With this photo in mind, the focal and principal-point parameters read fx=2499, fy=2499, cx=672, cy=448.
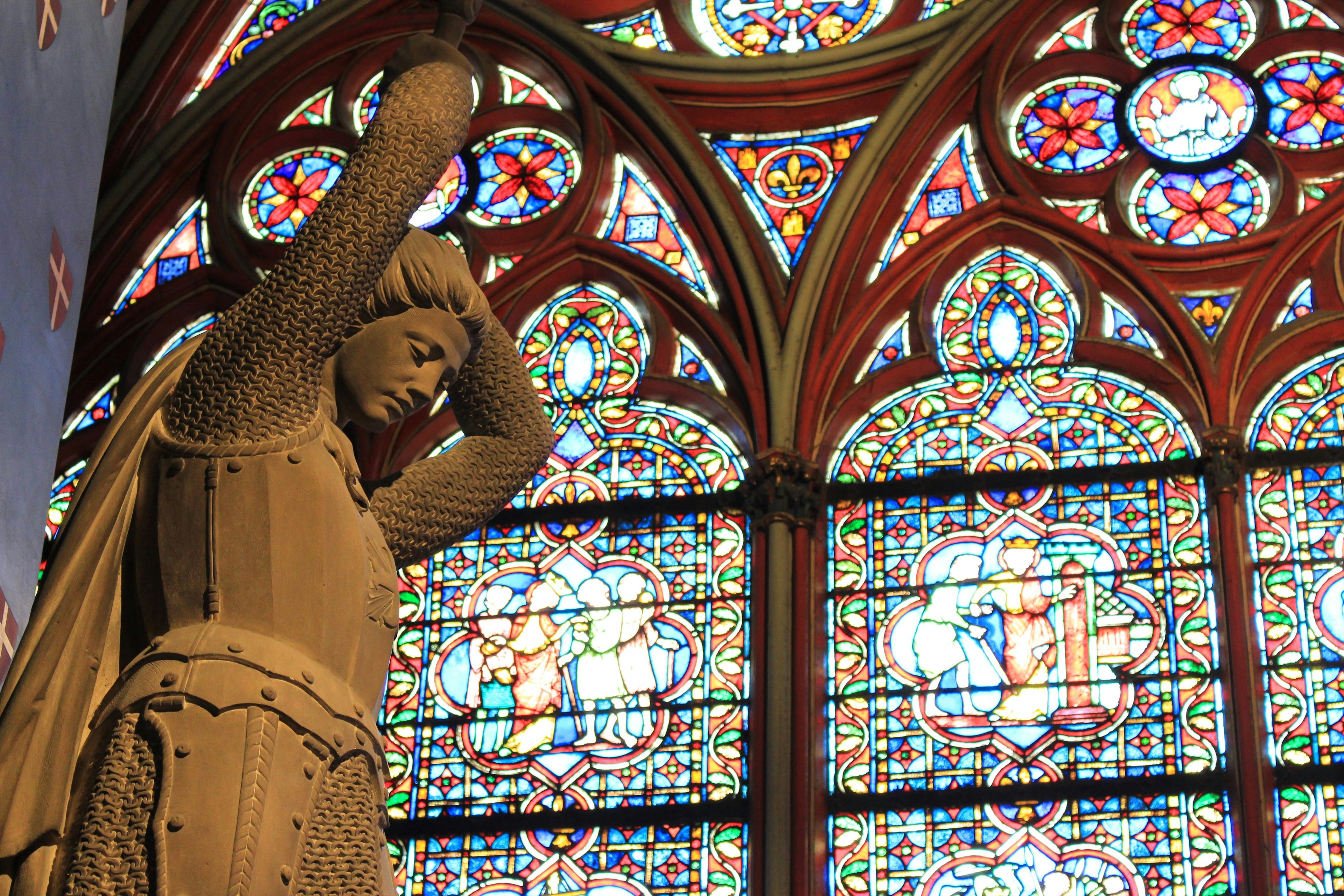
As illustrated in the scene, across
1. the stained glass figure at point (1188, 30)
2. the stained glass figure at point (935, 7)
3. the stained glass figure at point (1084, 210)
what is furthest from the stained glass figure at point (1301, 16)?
the stained glass figure at point (935, 7)

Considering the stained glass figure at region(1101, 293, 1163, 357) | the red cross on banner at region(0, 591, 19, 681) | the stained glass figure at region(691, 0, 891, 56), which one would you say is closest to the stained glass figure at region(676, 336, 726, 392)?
the stained glass figure at region(691, 0, 891, 56)

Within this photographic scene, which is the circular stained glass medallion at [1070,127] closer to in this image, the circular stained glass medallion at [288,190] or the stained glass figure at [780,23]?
the stained glass figure at [780,23]

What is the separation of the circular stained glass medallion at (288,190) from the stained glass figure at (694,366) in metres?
1.56

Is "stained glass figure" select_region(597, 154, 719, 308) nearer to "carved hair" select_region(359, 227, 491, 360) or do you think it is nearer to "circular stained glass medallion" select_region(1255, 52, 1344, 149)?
"circular stained glass medallion" select_region(1255, 52, 1344, 149)

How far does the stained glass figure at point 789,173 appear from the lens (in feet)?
29.5

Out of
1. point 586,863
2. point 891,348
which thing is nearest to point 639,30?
point 891,348

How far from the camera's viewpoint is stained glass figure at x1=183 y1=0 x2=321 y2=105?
972cm

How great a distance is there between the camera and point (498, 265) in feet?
30.2

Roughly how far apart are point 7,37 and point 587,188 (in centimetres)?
430

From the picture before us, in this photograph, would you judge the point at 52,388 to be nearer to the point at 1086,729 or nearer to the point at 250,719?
the point at 250,719

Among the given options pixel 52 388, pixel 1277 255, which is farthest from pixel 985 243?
pixel 52 388

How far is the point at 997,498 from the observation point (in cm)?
827

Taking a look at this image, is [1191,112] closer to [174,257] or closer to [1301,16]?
[1301,16]

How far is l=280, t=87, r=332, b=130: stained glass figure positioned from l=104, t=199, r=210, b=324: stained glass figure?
49 centimetres
